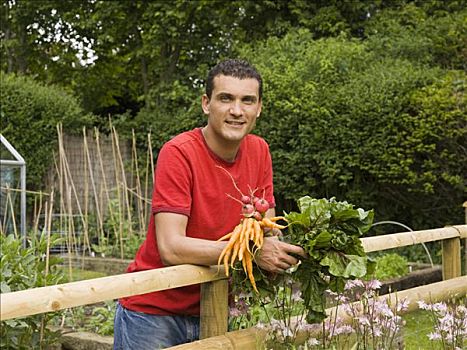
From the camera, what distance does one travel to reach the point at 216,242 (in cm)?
234

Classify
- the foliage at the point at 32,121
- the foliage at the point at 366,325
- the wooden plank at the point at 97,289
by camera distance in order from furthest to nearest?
the foliage at the point at 32,121 → the foliage at the point at 366,325 → the wooden plank at the point at 97,289

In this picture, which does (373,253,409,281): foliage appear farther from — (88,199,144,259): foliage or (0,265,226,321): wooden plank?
(0,265,226,321): wooden plank

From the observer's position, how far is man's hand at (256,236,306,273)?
2.29 meters

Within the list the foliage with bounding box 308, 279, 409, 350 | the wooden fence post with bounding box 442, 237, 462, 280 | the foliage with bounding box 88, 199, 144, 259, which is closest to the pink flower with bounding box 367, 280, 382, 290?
the foliage with bounding box 308, 279, 409, 350

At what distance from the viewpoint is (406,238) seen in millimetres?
3473

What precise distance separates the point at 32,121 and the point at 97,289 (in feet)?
33.8

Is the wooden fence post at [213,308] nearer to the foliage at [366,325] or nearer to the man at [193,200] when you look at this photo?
the man at [193,200]

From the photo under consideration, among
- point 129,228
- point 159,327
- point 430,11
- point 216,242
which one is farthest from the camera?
point 430,11

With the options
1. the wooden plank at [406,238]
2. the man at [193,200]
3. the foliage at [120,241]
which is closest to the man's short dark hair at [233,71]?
the man at [193,200]

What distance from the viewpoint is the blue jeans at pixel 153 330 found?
251 centimetres

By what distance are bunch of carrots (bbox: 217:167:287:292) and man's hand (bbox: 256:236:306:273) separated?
0.10 feet

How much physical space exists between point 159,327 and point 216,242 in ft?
1.30

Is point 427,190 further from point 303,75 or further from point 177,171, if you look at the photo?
point 177,171

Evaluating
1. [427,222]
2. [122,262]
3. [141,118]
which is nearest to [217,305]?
[122,262]
